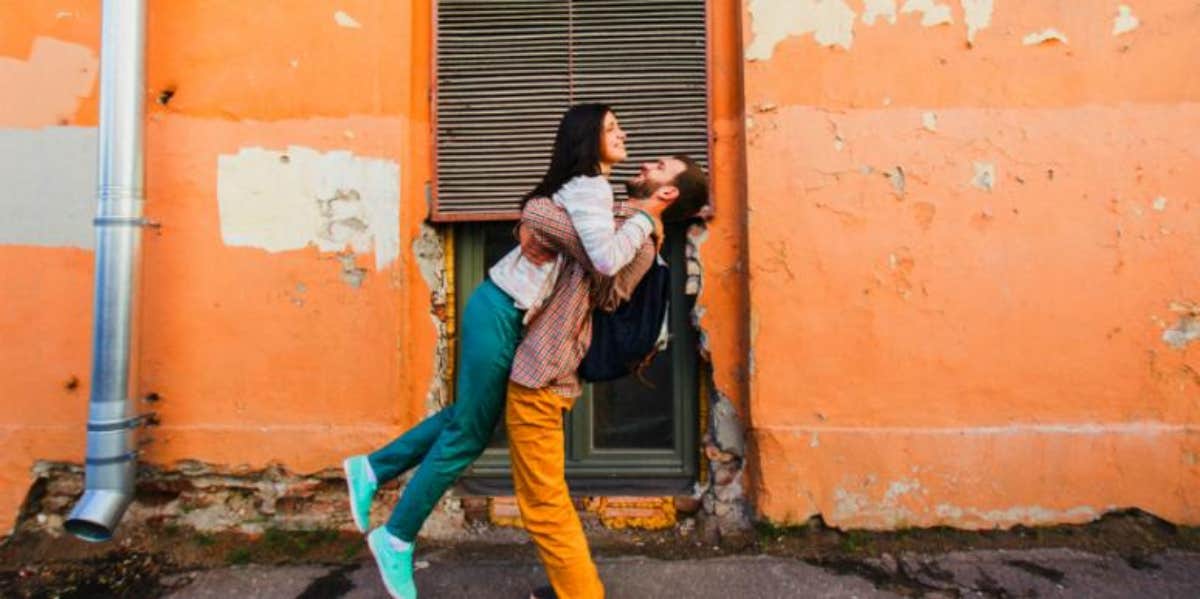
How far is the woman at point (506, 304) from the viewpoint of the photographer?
2131mm

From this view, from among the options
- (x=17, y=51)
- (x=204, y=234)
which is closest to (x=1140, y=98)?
(x=204, y=234)

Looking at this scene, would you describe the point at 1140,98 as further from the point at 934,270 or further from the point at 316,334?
the point at 316,334

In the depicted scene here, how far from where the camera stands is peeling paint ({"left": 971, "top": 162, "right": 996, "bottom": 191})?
10.1 ft

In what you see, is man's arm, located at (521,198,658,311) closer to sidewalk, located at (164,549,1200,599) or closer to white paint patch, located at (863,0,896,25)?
sidewalk, located at (164,549,1200,599)

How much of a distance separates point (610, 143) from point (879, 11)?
1645mm

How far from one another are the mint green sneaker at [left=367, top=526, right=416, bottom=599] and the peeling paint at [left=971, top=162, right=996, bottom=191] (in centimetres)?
272

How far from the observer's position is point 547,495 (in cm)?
227

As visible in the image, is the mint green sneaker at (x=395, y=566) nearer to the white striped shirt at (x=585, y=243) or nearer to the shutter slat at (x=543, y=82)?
the white striped shirt at (x=585, y=243)

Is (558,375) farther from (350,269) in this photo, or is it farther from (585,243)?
(350,269)

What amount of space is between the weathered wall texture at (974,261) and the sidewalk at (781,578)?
0.23 meters

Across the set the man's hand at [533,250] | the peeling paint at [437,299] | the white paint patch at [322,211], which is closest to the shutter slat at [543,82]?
the peeling paint at [437,299]

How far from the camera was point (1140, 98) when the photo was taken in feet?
10.0

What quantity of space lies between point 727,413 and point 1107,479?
5.18ft

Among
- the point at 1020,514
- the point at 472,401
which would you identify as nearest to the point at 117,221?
the point at 472,401
